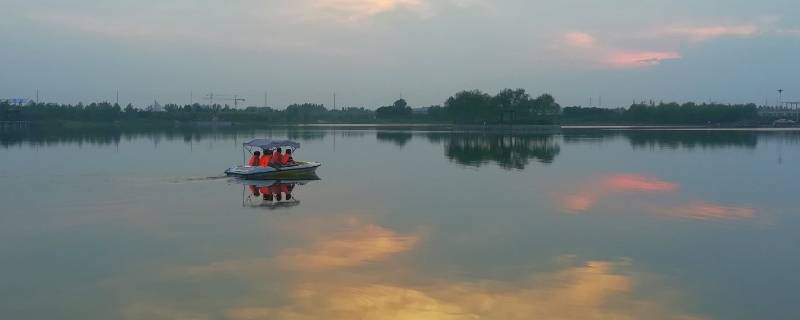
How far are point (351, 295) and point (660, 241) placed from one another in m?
7.10

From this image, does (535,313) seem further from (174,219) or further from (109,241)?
(174,219)

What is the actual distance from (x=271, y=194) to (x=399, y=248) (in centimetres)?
861

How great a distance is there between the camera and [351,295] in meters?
9.54

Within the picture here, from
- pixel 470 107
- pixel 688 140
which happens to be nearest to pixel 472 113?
pixel 470 107

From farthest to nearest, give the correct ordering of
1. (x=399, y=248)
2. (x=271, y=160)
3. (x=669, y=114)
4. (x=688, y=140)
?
(x=669, y=114) → (x=688, y=140) → (x=271, y=160) → (x=399, y=248)

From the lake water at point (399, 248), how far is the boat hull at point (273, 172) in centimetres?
46

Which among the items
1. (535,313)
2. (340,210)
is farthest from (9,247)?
(535,313)

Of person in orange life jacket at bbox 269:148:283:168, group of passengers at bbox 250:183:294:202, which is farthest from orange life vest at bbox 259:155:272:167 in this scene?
group of passengers at bbox 250:183:294:202

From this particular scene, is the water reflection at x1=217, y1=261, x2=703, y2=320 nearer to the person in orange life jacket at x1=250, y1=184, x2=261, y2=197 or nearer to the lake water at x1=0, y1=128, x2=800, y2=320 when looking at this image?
the lake water at x1=0, y1=128, x2=800, y2=320

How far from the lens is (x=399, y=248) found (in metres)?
12.6

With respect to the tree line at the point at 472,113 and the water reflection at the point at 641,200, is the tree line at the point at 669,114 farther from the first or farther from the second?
the water reflection at the point at 641,200

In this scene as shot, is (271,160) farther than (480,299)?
Yes

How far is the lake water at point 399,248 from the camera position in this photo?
9.20m

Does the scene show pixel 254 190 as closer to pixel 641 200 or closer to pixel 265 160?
pixel 265 160
